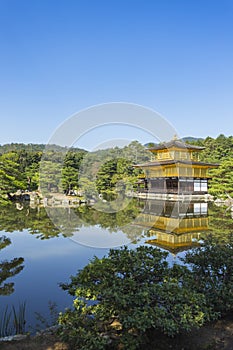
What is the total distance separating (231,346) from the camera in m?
3.10

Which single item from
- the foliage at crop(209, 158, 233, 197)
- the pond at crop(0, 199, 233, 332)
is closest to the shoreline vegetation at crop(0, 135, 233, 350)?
the pond at crop(0, 199, 233, 332)

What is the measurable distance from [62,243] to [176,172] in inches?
670

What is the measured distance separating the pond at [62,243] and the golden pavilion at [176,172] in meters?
9.11

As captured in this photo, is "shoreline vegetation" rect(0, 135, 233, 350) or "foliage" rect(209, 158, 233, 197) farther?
"foliage" rect(209, 158, 233, 197)

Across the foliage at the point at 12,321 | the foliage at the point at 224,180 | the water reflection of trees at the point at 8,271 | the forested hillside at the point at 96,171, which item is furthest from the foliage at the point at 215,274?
the foliage at the point at 224,180

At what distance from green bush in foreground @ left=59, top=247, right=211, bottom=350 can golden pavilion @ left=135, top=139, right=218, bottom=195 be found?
68.5 ft

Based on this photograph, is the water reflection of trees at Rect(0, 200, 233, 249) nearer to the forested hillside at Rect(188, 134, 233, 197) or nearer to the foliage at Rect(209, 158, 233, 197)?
the foliage at Rect(209, 158, 233, 197)

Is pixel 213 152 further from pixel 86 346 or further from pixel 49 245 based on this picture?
pixel 86 346

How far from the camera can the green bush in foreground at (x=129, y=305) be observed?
9.02 feet

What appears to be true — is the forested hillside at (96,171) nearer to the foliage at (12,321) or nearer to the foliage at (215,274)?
the foliage at (12,321)

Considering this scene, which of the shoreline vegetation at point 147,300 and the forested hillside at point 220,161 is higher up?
the forested hillside at point 220,161

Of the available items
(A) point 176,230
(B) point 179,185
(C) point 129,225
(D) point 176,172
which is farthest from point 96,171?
(A) point 176,230

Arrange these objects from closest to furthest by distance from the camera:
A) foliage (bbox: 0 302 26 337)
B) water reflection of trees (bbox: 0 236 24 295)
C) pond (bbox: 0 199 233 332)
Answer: foliage (bbox: 0 302 26 337) < pond (bbox: 0 199 233 332) < water reflection of trees (bbox: 0 236 24 295)

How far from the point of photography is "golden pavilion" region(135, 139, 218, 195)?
2466cm
